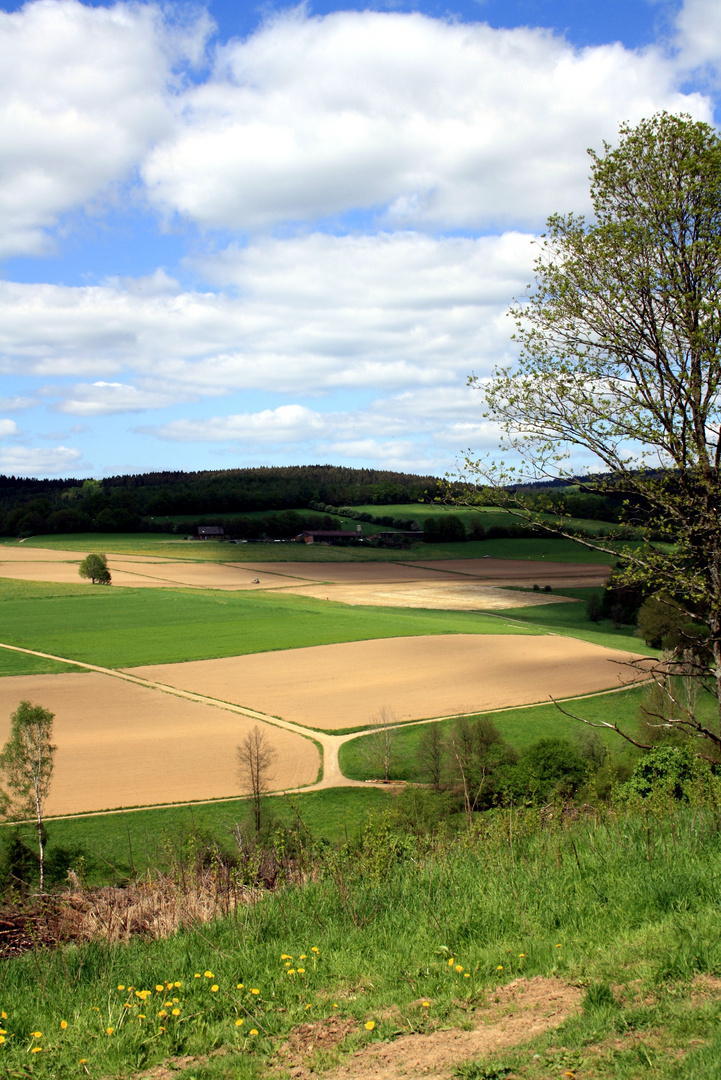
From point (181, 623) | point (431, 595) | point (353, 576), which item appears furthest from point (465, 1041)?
point (353, 576)

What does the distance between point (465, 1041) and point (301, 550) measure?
374ft

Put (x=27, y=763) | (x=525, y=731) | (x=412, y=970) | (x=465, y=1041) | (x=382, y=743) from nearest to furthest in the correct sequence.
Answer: (x=465, y=1041)
(x=412, y=970)
(x=27, y=763)
(x=382, y=743)
(x=525, y=731)

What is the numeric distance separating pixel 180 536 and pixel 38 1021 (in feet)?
418

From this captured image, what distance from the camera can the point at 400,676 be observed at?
46.5 m

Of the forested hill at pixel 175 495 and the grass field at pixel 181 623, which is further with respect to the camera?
the forested hill at pixel 175 495

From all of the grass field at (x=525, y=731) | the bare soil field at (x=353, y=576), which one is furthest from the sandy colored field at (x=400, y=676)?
the bare soil field at (x=353, y=576)

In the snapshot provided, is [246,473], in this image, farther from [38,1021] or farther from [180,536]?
[38,1021]

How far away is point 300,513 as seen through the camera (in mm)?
144625

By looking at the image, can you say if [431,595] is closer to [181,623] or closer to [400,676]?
Answer: [181,623]

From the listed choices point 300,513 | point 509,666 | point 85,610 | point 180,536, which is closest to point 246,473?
point 300,513

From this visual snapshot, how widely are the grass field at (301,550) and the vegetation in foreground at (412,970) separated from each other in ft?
331

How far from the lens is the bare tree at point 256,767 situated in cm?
2596

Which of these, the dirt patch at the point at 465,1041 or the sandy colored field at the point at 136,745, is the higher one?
the dirt patch at the point at 465,1041

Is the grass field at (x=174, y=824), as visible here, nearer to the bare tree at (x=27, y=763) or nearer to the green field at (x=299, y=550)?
the bare tree at (x=27, y=763)
